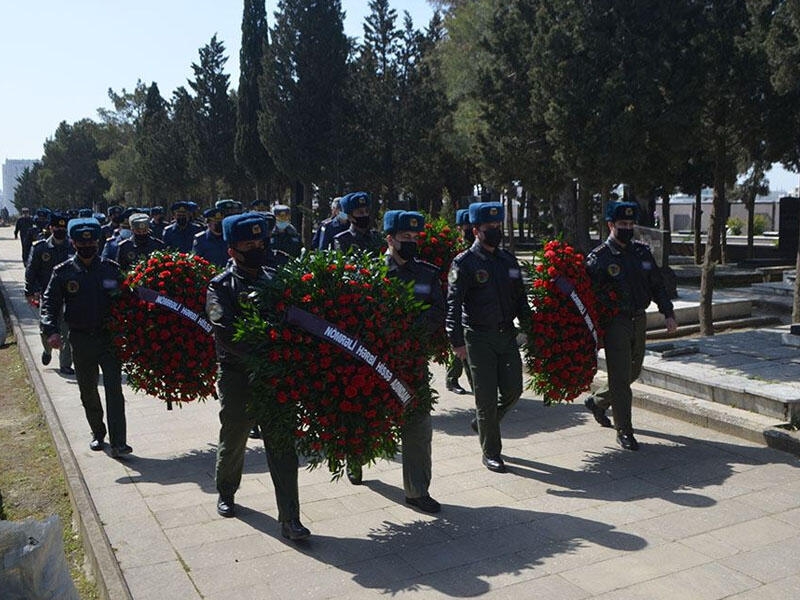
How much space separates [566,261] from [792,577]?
10.8 feet

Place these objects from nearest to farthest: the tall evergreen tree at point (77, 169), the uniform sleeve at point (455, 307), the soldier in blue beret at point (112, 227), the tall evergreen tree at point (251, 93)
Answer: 1. the uniform sleeve at point (455, 307)
2. the soldier in blue beret at point (112, 227)
3. the tall evergreen tree at point (251, 93)
4. the tall evergreen tree at point (77, 169)

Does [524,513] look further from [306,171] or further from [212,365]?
[306,171]

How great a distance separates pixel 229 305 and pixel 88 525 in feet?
5.86

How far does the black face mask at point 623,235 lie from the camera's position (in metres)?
7.39

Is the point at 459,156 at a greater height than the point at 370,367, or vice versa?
the point at 459,156

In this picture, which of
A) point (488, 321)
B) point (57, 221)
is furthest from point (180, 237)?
point (488, 321)

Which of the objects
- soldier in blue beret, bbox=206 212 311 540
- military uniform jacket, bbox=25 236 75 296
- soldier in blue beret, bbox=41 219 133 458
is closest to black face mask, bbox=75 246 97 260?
soldier in blue beret, bbox=41 219 133 458

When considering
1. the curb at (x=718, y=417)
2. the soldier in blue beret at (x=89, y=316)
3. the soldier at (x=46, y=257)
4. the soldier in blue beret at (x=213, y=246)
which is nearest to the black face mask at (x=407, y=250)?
the soldier in blue beret at (x=89, y=316)

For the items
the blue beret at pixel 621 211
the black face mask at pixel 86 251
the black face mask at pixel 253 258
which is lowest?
the black face mask at pixel 253 258

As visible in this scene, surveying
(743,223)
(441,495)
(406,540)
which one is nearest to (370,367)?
(406,540)

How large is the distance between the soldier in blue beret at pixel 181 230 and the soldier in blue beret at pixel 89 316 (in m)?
4.57

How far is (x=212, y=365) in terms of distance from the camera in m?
7.46

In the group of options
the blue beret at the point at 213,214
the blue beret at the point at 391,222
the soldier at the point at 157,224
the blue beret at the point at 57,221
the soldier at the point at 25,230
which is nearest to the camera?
the blue beret at the point at 391,222

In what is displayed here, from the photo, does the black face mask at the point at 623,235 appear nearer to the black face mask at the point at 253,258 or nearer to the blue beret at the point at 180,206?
the black face mask at the point at 253,258
